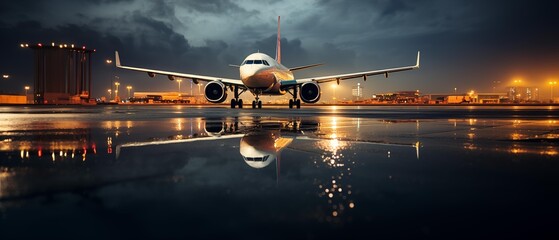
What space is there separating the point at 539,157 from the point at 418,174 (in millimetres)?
2358

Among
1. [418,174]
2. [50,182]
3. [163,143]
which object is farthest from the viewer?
[163,143]

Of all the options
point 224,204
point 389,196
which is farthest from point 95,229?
point 389,196

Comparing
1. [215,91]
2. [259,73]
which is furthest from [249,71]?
[215,91]

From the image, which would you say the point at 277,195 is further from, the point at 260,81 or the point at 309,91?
the point at 309,91

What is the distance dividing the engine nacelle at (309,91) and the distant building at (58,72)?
86.7m

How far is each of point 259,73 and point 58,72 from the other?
315 ft

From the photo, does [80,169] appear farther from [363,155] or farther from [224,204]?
[363,155]

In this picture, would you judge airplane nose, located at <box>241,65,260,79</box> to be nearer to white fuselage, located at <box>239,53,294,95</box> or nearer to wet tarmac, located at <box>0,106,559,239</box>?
white fuselage, located at <box>239,53,294,95</box>

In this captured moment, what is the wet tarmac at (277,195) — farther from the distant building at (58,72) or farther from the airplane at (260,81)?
the distant building at (58,72)

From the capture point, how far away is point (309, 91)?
27.3m

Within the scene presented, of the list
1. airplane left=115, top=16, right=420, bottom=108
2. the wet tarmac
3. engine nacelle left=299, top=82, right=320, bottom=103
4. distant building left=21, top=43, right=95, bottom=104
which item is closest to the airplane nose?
airplane left=115, top=16, right=420, bottom=108

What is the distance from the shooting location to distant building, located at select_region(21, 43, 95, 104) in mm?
98375

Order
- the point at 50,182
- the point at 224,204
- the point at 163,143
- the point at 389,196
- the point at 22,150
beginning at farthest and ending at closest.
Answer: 1. the point at 163,143
2. the point at 22,150
3. the point at 50,182
4. the point at 389,196
5. the point at 224,204

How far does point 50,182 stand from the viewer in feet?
10.5
